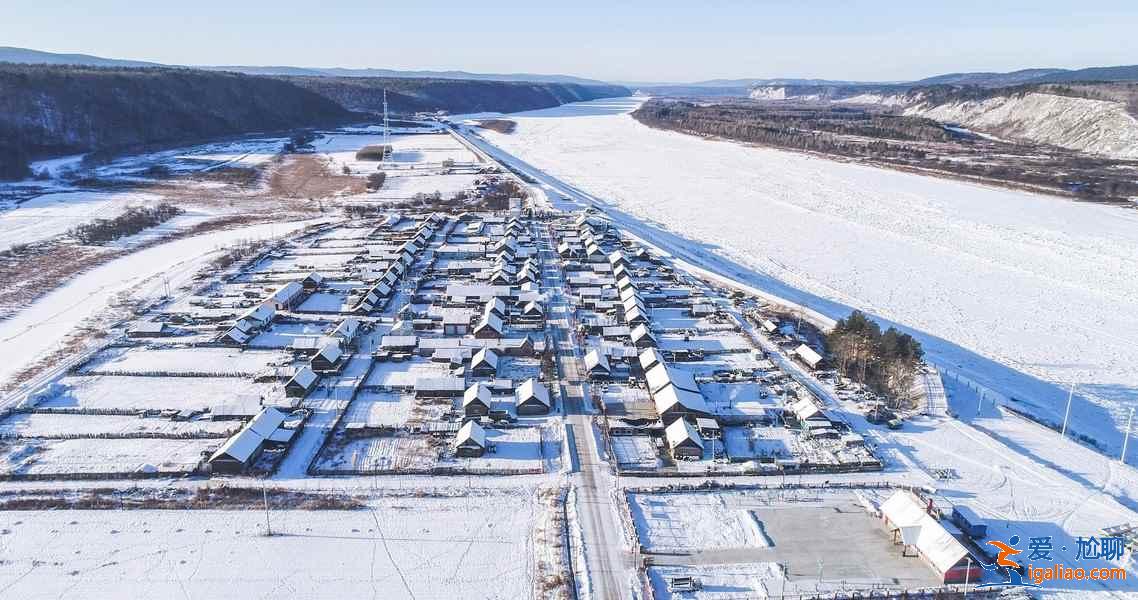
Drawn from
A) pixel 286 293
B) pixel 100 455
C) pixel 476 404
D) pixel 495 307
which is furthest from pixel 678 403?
pixel 286 293

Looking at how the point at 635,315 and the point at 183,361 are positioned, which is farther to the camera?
the point at 635,315

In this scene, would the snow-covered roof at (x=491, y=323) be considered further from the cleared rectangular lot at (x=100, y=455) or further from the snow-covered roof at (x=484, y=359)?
the cleared rectangular lot at (x=100, y=455)

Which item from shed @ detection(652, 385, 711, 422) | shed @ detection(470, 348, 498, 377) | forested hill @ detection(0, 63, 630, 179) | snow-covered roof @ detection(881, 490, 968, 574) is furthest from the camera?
forested hill @ detection(0, 63, 630, 179)

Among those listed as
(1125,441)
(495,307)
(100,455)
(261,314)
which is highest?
(495,307)

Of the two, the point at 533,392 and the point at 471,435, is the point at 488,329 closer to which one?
the point at 533,392

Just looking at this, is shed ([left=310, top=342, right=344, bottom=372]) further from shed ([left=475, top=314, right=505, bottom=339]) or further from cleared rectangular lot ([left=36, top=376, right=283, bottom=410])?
shed ([left=475, top=314, right=505, bottom=339])

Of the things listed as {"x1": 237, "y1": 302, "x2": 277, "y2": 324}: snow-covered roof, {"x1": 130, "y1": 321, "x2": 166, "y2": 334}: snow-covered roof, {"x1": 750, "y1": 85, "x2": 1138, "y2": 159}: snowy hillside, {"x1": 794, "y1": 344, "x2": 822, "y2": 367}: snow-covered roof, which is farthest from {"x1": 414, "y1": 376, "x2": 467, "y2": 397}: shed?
{"x1": 750, "y1": 85, "x2": 1138, "y2": 159}: snowy hillside

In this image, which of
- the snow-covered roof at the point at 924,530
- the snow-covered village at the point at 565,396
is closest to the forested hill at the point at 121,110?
the snow-covered village at the point at 565,396
